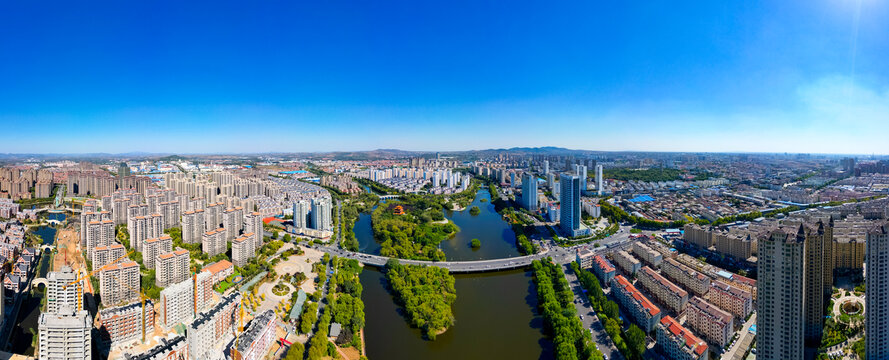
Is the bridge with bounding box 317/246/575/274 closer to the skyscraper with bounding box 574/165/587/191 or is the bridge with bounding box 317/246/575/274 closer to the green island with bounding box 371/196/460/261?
the green island with bounding box 371/196/460/261

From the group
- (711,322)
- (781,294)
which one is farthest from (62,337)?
(711,322)

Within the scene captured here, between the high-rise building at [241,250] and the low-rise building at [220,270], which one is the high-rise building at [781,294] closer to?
the low-rise building at [220,270]

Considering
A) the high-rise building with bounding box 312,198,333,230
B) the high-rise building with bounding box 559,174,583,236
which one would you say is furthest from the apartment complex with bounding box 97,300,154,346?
the high-rise building with bounding box 559,174,583,236

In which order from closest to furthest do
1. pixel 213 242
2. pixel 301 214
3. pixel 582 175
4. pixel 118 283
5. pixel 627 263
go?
pixel 118 283 → pixel 627 263 → pixel 213 242 → pixel 301 214 → pixel 582 175

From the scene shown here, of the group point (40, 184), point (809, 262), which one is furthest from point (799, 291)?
point (40, 184)

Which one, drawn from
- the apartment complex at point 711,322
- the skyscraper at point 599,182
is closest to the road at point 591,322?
→ the apartment complex at point 711,322

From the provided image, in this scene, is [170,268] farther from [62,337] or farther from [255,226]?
[62,337]

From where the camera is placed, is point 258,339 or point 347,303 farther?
point 347,303
